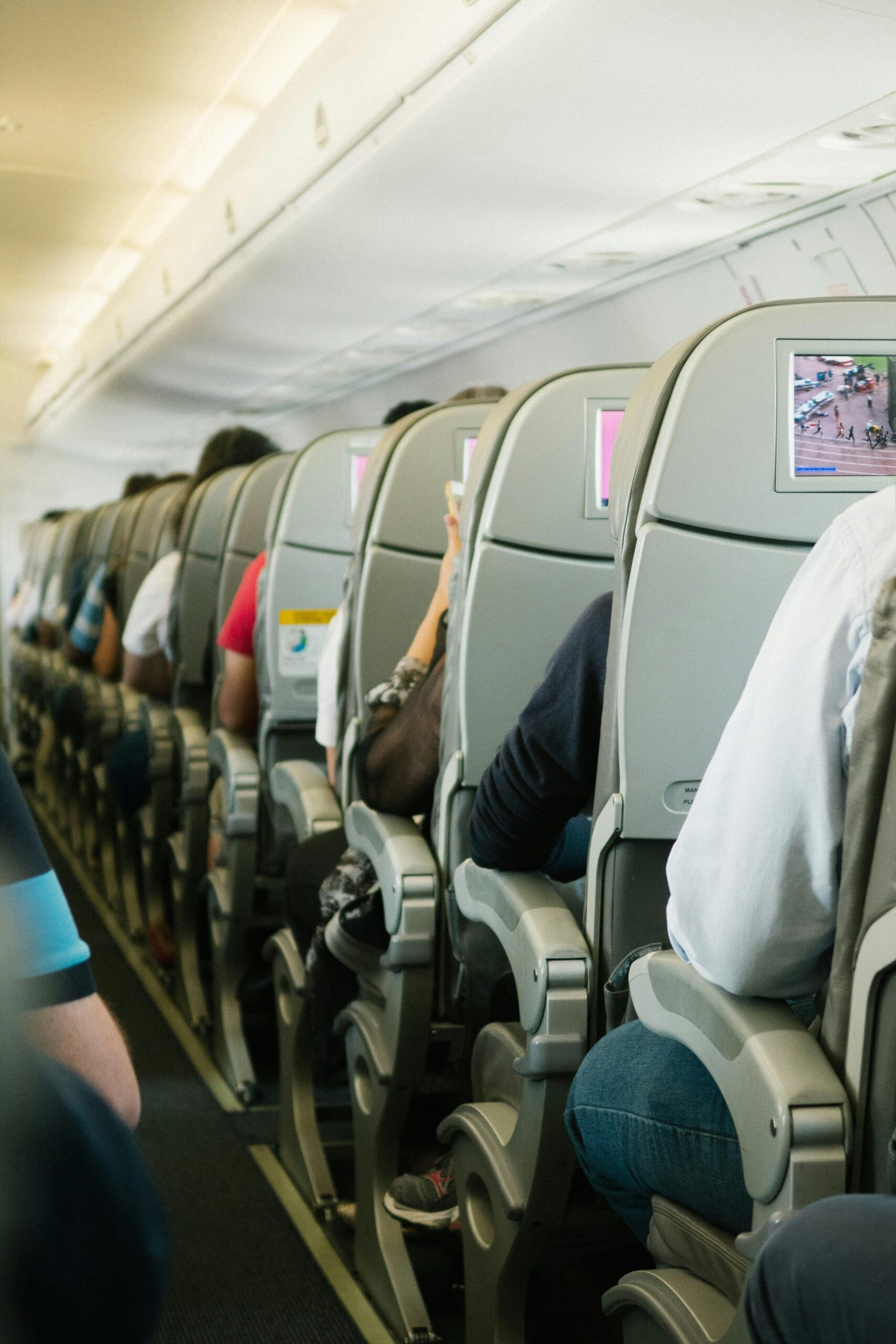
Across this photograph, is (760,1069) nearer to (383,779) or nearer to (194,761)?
(383,779)

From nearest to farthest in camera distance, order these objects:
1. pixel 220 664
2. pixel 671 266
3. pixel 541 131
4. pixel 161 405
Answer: pixel 541 131
pixel 220 664
pixel 671 266
pixel 161 405

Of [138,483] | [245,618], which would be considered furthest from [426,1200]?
[138,483]

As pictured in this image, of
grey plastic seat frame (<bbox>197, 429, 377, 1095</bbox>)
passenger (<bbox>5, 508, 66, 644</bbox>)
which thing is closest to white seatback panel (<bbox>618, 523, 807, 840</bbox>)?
grey plastic seat frame (<bbox>197, 429, 377, 1095</bbox>)

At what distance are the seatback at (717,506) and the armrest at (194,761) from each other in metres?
2.54

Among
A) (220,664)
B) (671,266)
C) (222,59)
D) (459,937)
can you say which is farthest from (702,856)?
(222,59)

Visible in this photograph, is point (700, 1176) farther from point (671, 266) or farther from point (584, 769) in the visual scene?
point (671, 266)

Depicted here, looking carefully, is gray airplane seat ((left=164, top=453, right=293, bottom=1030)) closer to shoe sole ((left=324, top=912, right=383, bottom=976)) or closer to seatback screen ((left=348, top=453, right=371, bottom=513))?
seatback screen ((left=348, top=453, right=371, bottom=513))

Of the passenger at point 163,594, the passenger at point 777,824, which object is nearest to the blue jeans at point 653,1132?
the passenger at point 777,824

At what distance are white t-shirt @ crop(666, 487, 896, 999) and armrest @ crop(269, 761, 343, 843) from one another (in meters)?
1.74

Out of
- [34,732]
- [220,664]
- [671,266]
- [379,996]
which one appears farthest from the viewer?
[34,732]

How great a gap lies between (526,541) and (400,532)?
677 millimetres

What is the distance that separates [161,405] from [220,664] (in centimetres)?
656

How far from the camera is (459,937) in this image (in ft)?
7.70

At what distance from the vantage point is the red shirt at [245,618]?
12.5 ft
